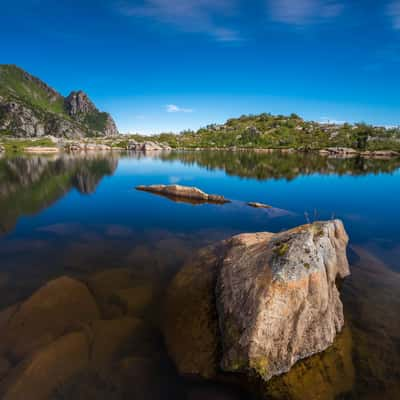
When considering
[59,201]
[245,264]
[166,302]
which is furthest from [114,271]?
[59,201]

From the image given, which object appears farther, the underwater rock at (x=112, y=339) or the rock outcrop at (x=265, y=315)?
the underwater rock at (x=112, y=339)

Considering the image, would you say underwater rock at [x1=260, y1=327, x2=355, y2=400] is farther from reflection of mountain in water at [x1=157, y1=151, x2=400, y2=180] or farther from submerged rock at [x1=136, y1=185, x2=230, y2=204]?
reflection of mountain in water at [x1=157, y1=151, x2=400, y2=180]

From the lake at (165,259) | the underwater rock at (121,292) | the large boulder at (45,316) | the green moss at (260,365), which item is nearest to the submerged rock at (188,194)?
the lake at (165,259)

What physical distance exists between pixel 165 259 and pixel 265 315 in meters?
11.2

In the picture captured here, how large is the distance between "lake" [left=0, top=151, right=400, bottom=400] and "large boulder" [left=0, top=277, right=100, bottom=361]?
68 centimetres

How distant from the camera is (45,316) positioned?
39.9 feet

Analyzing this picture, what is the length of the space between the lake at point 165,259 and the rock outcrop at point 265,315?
605 mm

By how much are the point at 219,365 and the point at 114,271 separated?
10.5 meters

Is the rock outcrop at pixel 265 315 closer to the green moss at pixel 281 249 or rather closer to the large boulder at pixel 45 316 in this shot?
the green moss at pixel 281 249

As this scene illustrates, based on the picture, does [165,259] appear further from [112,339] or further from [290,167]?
[290,167]

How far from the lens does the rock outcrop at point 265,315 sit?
883 cm

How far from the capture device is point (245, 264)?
11961 millimetres

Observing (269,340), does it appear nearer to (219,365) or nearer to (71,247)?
(219,365)

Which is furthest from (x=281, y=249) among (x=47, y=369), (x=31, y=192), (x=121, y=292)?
(x=31, y=192)
